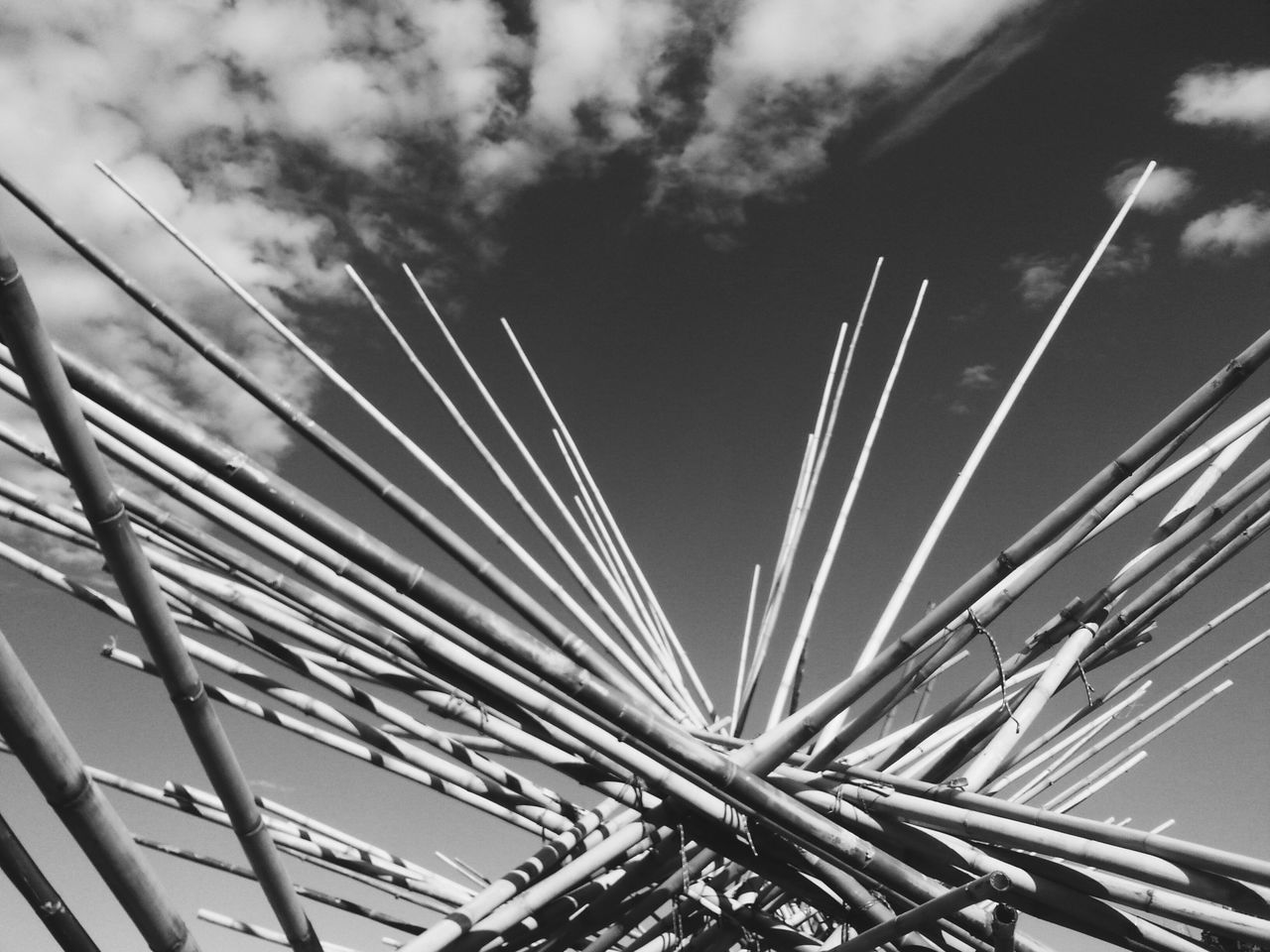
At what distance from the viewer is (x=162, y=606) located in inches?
38.8

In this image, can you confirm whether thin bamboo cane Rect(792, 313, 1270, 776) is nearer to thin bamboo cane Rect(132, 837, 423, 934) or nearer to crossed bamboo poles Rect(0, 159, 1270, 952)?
crossed bamboo poles Rect(0, 159, 1270, 952)

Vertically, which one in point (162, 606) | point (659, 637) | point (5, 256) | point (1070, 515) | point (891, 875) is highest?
point (659, 637)

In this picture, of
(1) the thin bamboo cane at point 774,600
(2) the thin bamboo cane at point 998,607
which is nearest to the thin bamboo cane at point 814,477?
(1) the thin bamboo cane at point 774,600

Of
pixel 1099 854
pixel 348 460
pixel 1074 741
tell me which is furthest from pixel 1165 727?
pixel 348 460

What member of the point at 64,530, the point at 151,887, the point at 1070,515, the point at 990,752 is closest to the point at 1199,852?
the point at 990,752

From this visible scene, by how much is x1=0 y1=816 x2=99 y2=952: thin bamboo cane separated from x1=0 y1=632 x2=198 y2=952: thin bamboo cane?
0.16m

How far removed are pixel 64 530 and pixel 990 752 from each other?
7.19ft

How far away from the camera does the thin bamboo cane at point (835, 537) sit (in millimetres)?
2727

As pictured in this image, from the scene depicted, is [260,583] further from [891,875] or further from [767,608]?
[767,608]

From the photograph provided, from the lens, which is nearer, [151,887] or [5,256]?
[5,256]

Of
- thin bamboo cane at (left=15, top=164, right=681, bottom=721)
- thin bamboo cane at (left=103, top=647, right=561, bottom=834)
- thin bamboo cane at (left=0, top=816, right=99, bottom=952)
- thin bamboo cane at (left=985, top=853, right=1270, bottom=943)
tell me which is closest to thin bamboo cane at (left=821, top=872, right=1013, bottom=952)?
thin bamboo cane at (left=985, top=853, right=1270, bottom=943)

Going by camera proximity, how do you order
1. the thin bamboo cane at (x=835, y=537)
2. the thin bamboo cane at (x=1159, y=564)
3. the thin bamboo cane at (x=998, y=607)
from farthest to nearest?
the thin bamboo cane at (x=835, y=537) → the thin bamboo cane at (x=1159, y=564) → the thin bamboo cane at (x=998, y=607)

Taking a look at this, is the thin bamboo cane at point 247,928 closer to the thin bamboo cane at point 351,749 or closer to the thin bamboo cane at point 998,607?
the thin bamboo cane at point 351,749

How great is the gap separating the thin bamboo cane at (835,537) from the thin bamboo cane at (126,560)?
5.48 feet
